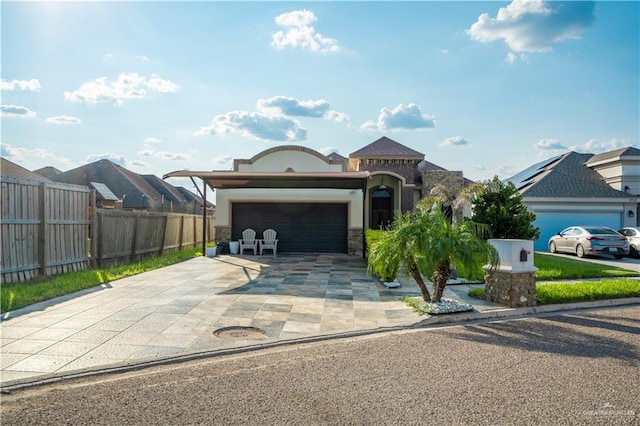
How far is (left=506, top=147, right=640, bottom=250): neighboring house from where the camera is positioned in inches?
796

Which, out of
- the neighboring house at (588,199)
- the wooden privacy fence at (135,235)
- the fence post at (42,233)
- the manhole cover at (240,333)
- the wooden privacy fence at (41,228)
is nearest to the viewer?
the manhole cover at (240,333)

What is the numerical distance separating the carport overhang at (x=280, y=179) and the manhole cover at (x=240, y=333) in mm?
7563

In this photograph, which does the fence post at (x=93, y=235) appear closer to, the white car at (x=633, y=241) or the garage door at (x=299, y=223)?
the garage door at (x=299, y=223)

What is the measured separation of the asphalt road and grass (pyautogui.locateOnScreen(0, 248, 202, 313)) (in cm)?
386

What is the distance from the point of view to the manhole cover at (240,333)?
17.6 ft

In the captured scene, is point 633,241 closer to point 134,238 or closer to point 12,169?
point 134,238

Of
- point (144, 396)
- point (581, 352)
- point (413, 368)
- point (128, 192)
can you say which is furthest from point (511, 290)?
point (128, 192)

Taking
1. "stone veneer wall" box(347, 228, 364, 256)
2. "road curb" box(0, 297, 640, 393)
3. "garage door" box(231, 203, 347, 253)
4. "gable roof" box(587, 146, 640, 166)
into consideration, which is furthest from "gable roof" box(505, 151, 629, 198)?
"road curb" box(0, 297, 640, 393)

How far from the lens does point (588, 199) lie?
2020cm

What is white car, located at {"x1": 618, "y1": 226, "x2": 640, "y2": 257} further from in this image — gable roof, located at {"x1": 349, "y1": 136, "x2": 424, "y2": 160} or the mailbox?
the mailbox

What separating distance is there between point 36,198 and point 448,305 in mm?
8882

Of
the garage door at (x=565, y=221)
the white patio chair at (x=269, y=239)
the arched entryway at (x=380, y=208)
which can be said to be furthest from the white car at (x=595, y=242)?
the white patio chair at (x=269, y=239)

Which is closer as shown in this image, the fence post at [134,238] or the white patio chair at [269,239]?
the fence post at [134,238]

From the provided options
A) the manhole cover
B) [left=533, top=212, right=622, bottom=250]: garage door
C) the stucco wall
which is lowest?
the manhole cover
